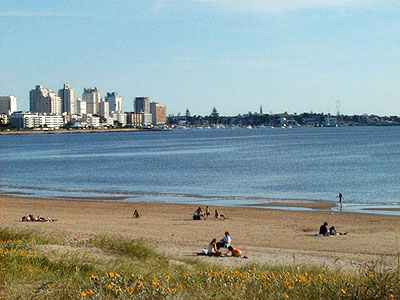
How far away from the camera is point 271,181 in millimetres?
51062

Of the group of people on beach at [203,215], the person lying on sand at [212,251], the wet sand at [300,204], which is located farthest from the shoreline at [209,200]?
the person lying on sand at [212,251]

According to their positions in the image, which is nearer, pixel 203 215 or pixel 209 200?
pixel 203 215

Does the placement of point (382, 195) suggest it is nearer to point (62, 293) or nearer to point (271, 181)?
point (271, 181)

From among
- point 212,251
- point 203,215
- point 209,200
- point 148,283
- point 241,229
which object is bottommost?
point 209,200

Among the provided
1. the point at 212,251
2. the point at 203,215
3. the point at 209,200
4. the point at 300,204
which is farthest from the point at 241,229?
the point at 209,200

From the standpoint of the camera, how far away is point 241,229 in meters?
26.7

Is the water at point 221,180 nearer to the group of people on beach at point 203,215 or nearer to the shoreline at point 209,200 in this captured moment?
the shoreline at point 209,200

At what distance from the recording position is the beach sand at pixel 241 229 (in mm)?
19656

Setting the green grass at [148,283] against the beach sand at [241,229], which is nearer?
the green grass at [148,283]

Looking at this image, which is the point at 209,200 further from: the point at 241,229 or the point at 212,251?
the point at 212,251

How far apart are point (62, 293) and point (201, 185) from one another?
4047 centimetres

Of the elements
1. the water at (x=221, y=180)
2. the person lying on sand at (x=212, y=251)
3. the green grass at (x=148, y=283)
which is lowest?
the water at (x=221, y=180)

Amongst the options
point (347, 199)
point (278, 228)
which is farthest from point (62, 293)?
point (347, 199)

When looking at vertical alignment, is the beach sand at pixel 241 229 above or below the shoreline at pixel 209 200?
above
